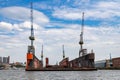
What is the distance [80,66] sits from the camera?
195375mm

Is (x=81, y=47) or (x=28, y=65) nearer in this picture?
(x=28, y=65)

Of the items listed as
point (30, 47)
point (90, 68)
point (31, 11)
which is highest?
point (31, 11)

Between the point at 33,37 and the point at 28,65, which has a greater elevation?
the point at 33,37

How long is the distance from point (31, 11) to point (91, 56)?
43.9 meters

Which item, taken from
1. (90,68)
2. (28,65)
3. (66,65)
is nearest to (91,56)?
(90,68)

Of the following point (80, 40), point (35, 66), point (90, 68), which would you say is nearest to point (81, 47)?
point (80, 40)

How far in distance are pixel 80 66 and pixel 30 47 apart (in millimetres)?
34804

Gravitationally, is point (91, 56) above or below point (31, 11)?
below

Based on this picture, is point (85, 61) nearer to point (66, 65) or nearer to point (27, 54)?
point (66, 65)

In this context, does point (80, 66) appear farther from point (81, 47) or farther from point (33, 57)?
point (33, 57)

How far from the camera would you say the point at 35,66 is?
185125mm

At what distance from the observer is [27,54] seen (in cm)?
17650

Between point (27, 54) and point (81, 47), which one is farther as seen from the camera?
point (81, 47)

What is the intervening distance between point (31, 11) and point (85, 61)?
141ft
